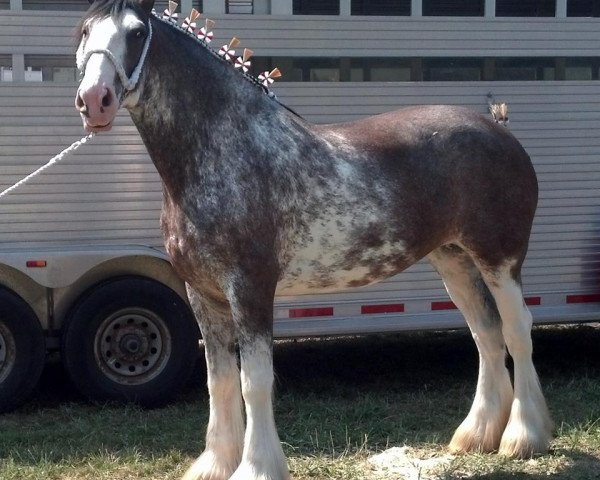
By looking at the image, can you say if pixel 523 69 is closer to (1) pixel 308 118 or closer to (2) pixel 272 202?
(1) pixel 308 118

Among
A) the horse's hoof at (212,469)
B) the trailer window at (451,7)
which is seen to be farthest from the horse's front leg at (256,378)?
the trailer window at (451,7)

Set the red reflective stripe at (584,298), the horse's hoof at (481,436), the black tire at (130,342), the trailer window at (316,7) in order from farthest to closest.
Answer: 1. the red reflective stripe at (584,298)
2. the trailer window at (316,7)
3. the black tire at (130,342)
4. the horse's hoof at (481,436)

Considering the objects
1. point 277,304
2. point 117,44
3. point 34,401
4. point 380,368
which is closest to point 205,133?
point 117,44

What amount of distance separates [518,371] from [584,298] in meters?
2.00

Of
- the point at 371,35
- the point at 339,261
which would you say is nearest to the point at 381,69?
the point at 371,35

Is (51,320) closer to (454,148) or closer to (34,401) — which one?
(34,401)

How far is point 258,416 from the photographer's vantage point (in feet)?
13.4

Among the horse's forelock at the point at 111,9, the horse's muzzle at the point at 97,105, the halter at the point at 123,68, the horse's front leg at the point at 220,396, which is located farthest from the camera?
the horse's front leg at the point at 220,396

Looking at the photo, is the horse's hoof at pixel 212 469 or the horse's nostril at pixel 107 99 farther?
the horse's hoof at pixel 212 469

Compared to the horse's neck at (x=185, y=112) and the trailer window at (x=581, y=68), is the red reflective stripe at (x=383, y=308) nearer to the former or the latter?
the trailer window at (x=581, y=68)

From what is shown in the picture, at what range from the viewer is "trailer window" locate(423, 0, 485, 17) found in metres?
6.56

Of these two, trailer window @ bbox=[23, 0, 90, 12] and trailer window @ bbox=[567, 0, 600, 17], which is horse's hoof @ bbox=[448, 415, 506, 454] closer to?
trailer window @ bbox=[567, 0, 600, 17]

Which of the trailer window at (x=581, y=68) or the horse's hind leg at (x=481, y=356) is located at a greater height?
the trailer window at (x=581, y=68)

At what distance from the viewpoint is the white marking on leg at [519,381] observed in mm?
4859
